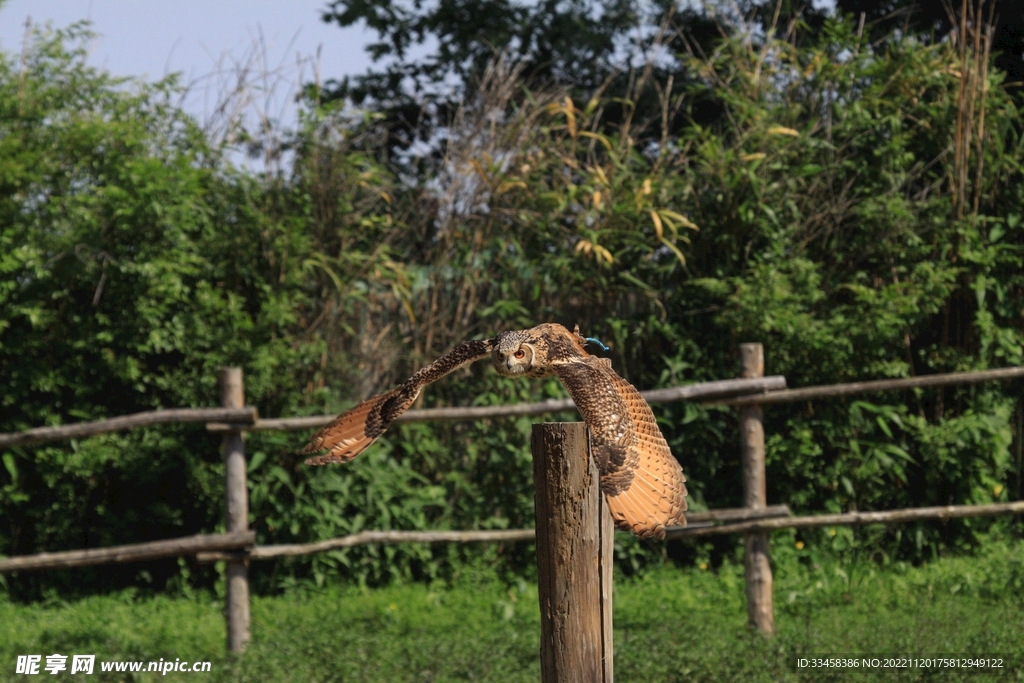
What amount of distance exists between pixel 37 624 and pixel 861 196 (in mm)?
4910

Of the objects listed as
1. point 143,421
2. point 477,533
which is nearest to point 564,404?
point 477,533

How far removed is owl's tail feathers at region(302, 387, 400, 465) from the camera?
1952 millimetres

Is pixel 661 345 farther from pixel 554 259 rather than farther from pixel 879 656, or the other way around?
pixel 879 656

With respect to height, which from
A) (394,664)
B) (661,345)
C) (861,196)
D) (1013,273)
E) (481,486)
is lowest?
(394,664)

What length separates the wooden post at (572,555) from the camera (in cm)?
207

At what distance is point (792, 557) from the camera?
5.07m

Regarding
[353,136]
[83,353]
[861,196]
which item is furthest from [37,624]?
[861,196]

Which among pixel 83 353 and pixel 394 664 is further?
pixel 83 353

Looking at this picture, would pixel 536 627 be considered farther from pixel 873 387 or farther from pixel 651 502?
pixel 651 502

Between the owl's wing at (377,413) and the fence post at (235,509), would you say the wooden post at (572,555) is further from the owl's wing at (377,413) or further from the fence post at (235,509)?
the fence post at (235,509)

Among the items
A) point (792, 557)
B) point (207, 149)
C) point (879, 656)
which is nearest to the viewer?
point (879, 656)

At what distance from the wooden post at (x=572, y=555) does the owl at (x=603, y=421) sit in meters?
0.27

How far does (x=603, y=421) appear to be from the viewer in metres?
1.68

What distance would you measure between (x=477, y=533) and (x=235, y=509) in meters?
1.15
